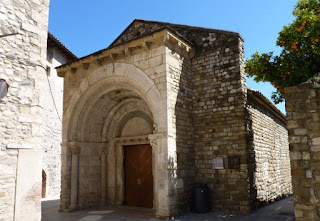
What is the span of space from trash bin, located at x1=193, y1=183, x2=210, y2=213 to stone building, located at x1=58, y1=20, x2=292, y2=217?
0.71ft

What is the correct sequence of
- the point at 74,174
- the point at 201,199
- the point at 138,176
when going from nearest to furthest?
1. the point at 201,199
2. the point at 74,174
3. the point at 138,176

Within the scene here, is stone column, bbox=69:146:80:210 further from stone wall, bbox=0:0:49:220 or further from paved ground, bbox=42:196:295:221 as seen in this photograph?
stone wall, bbox=0:0:49:220

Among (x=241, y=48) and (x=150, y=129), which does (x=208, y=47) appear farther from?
(x=150, y=129)

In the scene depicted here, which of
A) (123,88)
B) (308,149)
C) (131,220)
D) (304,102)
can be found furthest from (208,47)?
(131,220)

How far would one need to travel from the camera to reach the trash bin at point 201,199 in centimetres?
723

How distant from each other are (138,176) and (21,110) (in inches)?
180

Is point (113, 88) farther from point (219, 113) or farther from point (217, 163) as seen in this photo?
point (217, 163)

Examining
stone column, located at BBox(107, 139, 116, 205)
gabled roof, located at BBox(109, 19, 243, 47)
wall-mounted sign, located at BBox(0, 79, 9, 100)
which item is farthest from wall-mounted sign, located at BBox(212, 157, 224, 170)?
wall-mounted sign, located at BBox(0, 79, 9, 100)

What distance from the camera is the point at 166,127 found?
22.4ft

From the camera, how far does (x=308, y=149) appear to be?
470 cm

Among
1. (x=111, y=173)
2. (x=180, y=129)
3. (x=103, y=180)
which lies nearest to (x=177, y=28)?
(x=180, y=129)

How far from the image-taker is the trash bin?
7.23m

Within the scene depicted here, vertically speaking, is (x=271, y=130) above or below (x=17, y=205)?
above

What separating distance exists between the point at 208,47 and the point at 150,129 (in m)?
3.10
